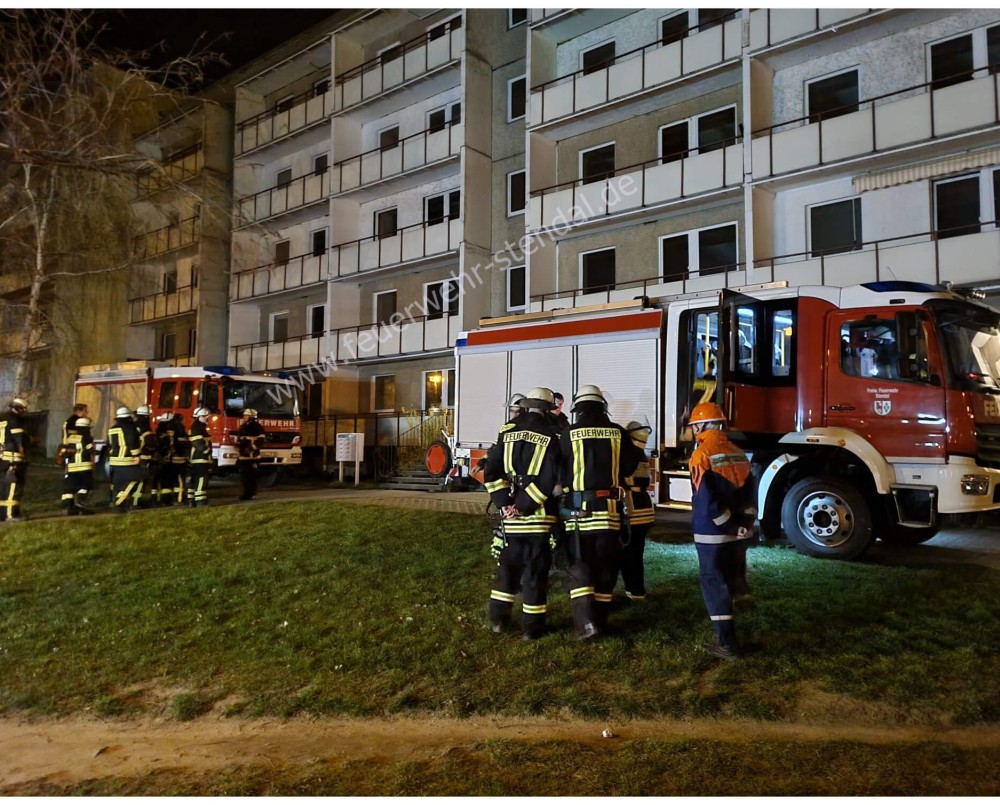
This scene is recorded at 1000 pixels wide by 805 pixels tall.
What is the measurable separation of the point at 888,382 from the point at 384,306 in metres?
17.3

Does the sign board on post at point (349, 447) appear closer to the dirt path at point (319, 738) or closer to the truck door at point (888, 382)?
the truck door at point (888, 382)

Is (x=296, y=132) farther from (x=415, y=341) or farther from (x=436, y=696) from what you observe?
(x=436, y=696)

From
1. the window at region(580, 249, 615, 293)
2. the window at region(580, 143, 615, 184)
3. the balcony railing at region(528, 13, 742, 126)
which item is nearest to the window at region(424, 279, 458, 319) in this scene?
the window at region(580, 249, 615, 293)

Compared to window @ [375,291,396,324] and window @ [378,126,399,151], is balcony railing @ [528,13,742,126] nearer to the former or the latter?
window @ [378,126,399,151]

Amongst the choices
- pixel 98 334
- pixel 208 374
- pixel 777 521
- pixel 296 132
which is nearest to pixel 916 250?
pixel 777 521

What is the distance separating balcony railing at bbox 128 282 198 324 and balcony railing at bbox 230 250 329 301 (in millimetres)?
2330

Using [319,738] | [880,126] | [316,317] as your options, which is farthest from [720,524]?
[316,317]

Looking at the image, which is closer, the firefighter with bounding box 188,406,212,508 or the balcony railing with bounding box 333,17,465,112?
the firefighter with bounding box 188,406,212,508

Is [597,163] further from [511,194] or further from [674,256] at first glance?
[674,256]

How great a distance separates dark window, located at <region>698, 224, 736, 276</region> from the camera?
1559 centimetres

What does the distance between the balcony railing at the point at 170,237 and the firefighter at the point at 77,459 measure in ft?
54.1

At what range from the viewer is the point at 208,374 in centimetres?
1606

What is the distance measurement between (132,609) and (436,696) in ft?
12.2

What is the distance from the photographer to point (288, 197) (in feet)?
78.8
